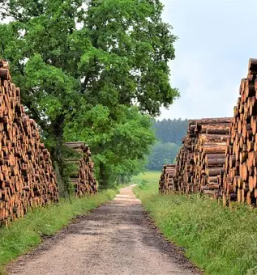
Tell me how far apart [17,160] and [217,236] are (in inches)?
302

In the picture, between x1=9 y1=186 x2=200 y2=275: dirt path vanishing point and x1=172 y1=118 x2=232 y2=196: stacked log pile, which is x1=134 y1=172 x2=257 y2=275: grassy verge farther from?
x1=172 y1=118 x2=232 y2=196: stacked log pile

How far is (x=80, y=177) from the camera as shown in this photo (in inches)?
1131

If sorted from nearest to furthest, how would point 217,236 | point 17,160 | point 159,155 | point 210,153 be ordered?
1. point 217,236
2. point 17,160
3. point 210,153
4. point 159,155

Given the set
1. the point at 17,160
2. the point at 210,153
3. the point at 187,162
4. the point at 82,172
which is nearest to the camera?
the point at 17,160

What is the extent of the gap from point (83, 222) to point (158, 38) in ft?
39.5

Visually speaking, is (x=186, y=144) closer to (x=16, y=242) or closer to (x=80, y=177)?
(x=80, y=177)

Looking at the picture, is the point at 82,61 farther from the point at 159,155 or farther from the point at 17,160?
the point at 159,155

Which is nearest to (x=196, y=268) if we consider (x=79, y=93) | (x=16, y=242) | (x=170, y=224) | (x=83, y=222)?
(x=16, y=242)

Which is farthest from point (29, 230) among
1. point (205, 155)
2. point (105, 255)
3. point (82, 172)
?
point (82, 172)

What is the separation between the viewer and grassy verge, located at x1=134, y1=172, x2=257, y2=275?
300 inches

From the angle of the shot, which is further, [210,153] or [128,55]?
[128,55]

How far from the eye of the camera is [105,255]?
9688 millimetres

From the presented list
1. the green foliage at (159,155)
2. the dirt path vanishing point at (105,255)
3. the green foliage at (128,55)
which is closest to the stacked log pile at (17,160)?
the dirt path vanishing point at (105,255)

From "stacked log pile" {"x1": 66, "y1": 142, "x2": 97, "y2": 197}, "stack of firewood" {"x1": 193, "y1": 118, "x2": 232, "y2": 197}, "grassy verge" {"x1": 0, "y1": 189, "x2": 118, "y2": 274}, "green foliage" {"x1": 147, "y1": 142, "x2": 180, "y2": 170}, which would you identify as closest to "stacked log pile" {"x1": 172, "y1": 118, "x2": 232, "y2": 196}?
"stack of firewood" {"x1": 193, "y1": 118, "x2": 232, "y2": 197}
